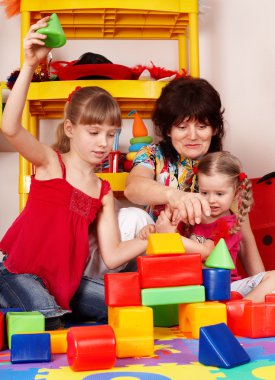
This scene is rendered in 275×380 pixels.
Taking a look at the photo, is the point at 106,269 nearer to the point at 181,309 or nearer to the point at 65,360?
the point at 181,309

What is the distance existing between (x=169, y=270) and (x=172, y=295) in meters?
0.04

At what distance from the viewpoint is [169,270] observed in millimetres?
1037

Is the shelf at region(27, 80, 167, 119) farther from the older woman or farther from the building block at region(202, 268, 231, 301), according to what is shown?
the building block at region(202, 268, 231, 301)

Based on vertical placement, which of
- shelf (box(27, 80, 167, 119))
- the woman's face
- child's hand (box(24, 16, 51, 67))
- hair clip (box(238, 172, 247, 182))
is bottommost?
hair clip (box(238, 172, 247, 182))

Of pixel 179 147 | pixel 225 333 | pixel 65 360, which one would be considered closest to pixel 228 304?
pixel 225 333

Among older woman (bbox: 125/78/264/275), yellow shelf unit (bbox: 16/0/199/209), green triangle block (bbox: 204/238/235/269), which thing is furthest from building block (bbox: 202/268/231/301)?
yellow shelf unit (bbox: 16/0/199/209)

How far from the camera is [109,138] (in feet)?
4.33

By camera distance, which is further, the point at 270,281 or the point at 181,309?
the point at 270,281

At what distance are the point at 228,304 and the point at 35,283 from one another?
1.31ft

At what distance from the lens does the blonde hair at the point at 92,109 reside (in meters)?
1.31

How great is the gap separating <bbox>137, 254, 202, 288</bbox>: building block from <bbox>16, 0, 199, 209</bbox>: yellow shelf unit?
69 cm

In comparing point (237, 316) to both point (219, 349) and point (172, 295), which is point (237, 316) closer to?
point (172, 295)

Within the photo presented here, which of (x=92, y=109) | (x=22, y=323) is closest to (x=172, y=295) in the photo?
(x=22, y=323)

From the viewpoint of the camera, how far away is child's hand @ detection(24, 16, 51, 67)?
1102 mm
